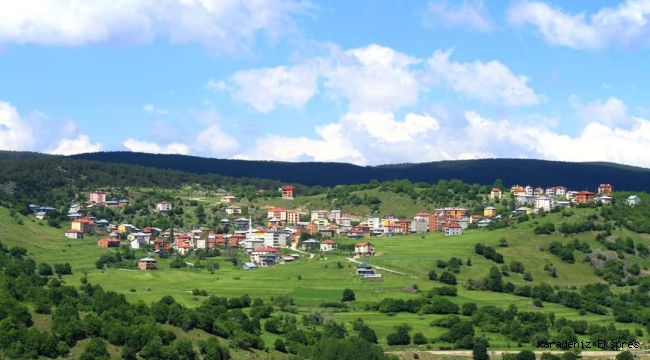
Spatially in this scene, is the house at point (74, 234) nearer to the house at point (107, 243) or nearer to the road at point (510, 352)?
the house at point (107, 243)

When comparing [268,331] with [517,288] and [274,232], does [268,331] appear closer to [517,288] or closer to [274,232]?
[517,288]

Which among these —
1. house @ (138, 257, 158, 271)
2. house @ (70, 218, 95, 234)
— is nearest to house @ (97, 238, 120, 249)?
house @ (70, 218, 95, 234)

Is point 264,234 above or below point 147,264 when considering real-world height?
above

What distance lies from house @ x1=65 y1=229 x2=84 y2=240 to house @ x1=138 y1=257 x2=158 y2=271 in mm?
25581

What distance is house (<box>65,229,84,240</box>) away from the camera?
176 metres

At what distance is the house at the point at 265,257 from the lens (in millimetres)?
159125

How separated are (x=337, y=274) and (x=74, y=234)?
53.1 meters

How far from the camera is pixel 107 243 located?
172m

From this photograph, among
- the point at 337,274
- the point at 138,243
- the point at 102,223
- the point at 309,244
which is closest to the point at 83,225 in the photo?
the point at 102,223

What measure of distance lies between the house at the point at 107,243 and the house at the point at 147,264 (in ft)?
61.7

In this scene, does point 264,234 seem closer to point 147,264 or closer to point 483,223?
point 147,264

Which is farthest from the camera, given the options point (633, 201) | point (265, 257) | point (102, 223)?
point (633, 201)

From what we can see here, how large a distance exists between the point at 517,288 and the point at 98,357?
65.2m

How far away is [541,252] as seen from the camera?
160 metres
